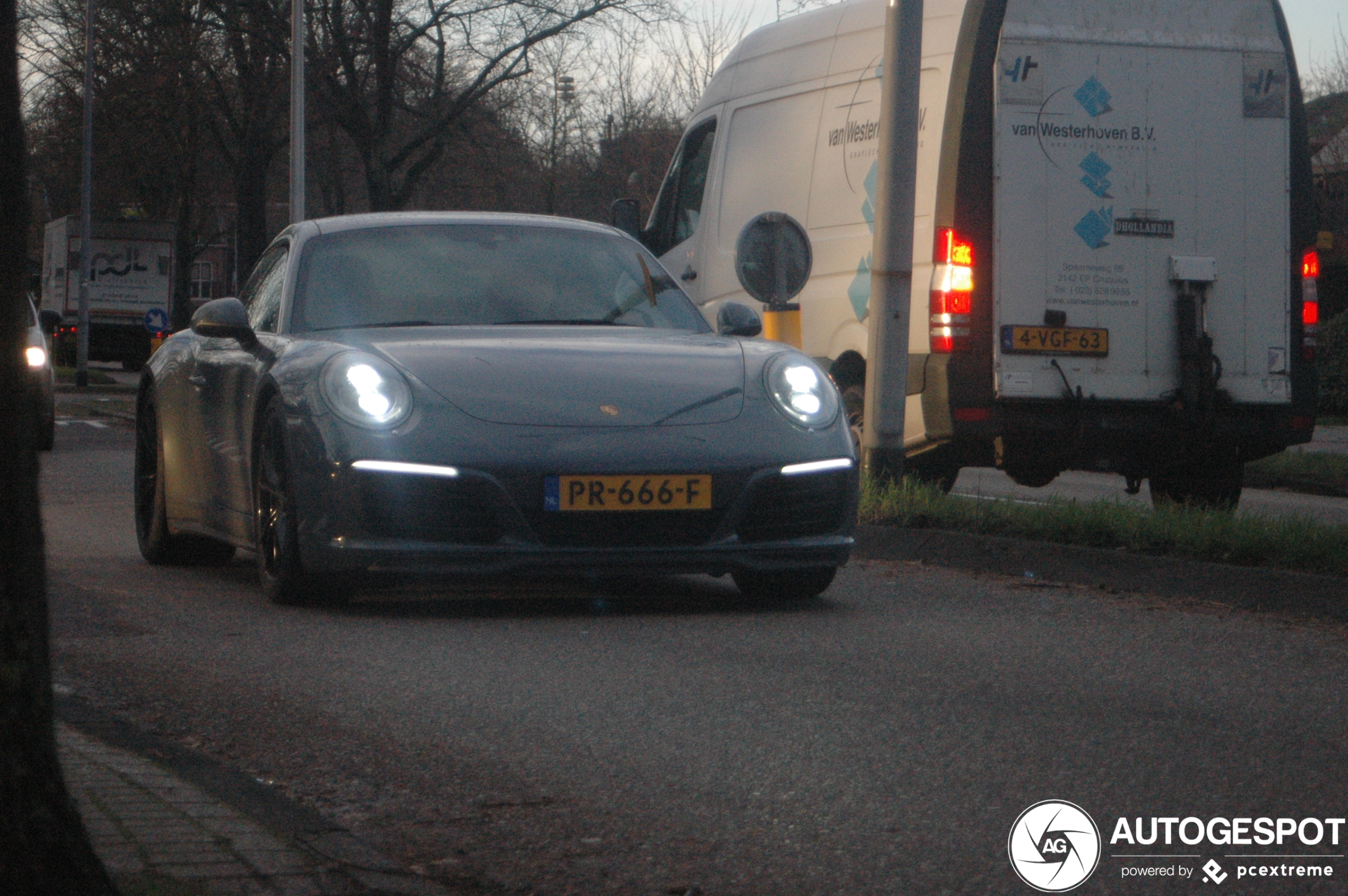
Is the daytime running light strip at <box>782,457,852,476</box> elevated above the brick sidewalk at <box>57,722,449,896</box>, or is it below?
above

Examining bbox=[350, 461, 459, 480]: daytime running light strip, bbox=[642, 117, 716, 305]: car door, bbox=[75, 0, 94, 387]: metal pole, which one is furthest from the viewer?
bbox=[75, 0, 94, 387]: metal pole

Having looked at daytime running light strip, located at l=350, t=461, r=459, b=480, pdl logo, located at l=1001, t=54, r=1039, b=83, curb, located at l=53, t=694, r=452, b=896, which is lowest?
curb, located at l=53, t=694, r=452, b=896

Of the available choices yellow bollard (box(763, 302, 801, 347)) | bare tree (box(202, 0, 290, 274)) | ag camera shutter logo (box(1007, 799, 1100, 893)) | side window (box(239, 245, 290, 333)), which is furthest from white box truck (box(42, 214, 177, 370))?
ag camera shutter logo (box(1007, 799, 1100, 893))

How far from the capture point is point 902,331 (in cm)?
986

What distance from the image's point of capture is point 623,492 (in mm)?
6340

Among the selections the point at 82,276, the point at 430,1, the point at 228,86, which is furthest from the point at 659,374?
the point at 82,276

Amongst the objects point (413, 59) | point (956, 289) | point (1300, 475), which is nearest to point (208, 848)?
point (956, 289)

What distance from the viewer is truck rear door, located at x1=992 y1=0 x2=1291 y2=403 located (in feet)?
32.7

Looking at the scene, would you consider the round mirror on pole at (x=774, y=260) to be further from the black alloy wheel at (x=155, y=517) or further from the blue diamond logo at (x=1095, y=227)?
the black alloy wheel at (x=155, y=517)

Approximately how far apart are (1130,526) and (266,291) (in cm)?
362

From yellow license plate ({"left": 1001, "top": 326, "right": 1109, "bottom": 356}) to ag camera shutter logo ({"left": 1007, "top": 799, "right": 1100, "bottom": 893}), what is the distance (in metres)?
6.26

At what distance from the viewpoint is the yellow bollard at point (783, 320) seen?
1074cm

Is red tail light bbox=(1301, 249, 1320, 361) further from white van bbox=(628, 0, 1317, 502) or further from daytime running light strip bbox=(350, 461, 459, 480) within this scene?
daytime running light strip bbox=(350, 461, 459, 480)

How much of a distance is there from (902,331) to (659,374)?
3414mm
